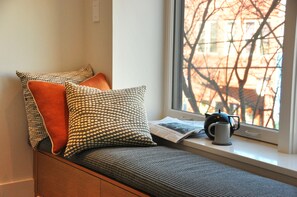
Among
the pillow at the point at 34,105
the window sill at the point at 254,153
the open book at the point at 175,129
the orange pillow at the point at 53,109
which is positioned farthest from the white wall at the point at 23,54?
the window sill at the point at 254,153

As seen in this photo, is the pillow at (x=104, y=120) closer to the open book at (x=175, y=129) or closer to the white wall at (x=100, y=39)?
the open book at (x=175, y=129)

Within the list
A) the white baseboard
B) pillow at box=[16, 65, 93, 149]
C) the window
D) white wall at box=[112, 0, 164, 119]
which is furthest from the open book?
the white baseboard

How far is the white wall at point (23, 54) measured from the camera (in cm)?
235

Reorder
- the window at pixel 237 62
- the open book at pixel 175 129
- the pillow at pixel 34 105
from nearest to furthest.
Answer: the window at pixel 237 62 < the open book at pixel 175 129 < the pillow at pixel 34 105

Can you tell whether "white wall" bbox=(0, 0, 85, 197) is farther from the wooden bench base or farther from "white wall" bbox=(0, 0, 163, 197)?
the wooden bench base

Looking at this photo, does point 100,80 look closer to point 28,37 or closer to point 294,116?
point 28,37

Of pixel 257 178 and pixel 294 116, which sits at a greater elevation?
pixel 294 116

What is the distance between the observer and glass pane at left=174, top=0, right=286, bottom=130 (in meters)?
1.91

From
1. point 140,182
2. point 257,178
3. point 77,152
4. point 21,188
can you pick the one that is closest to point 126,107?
point 77,152

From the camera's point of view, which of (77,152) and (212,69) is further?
(212,69)

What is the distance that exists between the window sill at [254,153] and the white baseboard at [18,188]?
1.06 m

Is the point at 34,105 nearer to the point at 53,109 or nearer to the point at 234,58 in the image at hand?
the point at 53,109

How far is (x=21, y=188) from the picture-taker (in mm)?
2447

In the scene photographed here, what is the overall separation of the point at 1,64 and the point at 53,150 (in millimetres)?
673
